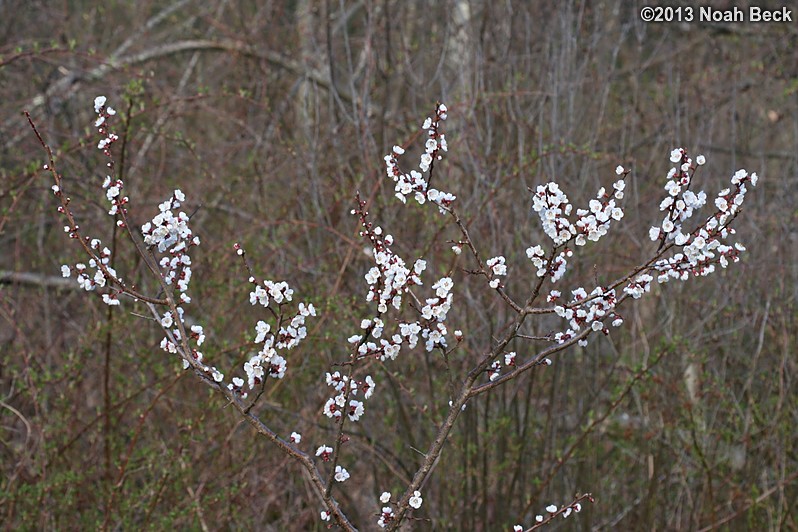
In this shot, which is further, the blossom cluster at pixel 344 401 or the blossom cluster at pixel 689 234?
the blossom cluster at pixel 344 401

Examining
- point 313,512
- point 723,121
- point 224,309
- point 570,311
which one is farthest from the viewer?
point 723,121

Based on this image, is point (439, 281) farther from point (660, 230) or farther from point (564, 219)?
point (660, 230)

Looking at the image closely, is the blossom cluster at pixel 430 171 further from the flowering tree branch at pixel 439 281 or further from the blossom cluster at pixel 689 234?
the blossom cluster at pixel 689 234

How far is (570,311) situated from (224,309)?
102 inches

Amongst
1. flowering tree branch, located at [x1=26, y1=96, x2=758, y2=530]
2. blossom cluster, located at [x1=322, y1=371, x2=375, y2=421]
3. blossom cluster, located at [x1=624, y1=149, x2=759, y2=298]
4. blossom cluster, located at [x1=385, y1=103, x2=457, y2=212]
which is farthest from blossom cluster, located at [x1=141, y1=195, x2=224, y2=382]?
blossom cluster, located at [x1=624, y1=149, x2=759, y2=298]

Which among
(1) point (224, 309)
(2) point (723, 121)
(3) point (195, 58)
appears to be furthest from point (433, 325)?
(3) point (195, 58)

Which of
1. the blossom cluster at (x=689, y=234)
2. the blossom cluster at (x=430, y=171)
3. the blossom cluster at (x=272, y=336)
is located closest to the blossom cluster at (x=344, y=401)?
the blossom cluster at (x=272, y=336)

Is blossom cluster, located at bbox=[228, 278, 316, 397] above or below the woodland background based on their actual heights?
below

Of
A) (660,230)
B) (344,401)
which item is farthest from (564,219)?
(344,401)

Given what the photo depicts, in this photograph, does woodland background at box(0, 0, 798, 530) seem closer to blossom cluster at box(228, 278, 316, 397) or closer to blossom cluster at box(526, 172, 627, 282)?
blossom cluster at box(228, 278, 316, 397)

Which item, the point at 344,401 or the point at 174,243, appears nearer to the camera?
the point at 344,401

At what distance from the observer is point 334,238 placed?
4559 millimetres

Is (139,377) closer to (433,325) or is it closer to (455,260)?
(455,260)

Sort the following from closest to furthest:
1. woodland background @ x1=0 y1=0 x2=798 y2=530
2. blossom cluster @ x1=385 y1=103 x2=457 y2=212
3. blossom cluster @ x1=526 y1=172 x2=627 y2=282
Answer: blossom cluster @ x1=526 y1=172 x2=627 y2=282 < blossom cluster @ x1=385 y1=103 x2=457 y2=212 < woodland background @ x1=0 y1=0 x2=798 y2=530
